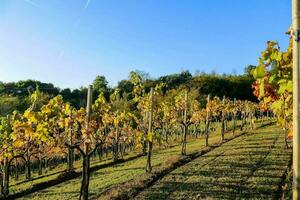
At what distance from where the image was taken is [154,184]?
525 inches

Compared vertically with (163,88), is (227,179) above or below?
below

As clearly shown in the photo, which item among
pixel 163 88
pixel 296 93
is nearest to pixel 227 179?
pixel 296 93

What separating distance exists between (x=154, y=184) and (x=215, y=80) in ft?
214

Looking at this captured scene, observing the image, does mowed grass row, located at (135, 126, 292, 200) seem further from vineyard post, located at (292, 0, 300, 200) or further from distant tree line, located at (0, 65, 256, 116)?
distant tree line, located at (0, 65, 256, 116)

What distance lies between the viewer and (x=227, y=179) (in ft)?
42.5

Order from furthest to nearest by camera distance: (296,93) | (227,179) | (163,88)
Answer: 1. (163,88)
2. (227,179)
3. (296,93)

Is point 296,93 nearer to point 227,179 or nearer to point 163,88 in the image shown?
point 227,179

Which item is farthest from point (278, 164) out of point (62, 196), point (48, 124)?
point (48, 124)

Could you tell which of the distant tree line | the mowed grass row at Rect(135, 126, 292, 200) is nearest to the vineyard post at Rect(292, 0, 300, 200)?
the mowed grass row at Rect(135, 126, 292, 200)

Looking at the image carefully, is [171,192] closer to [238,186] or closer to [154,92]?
[238,186]

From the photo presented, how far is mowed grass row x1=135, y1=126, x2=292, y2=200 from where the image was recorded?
11.0 m

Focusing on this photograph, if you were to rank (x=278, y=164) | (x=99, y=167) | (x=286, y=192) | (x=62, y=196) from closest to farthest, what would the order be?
1. (x=286, y=192)
2. (x=62, y=196)
3. (x=278, y=164)
4. (x=99, y=167)

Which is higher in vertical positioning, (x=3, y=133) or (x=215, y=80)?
(x=215, y=80)

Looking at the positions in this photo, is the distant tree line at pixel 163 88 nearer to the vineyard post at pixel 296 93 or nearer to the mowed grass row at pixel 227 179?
the mowed grass row at pixel 227 179
